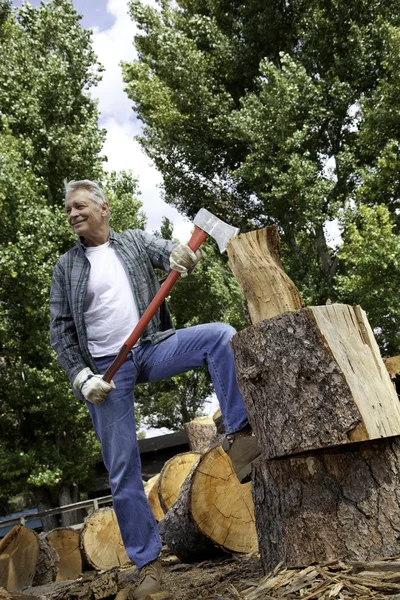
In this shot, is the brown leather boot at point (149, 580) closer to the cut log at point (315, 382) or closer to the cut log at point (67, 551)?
the cut log at point (315, 382)

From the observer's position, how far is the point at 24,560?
5.57m

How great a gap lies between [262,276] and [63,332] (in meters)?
1.19

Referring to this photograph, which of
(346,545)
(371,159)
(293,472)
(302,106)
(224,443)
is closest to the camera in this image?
(346,545)

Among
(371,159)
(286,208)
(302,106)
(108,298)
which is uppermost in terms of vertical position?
(302,106)

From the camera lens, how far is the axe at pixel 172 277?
292cm

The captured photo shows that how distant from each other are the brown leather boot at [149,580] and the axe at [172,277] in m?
0.99

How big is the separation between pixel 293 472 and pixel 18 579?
425 cm

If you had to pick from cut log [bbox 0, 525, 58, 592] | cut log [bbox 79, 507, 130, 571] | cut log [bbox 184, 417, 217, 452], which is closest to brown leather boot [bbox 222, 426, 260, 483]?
cut log [bbox 0, 525, 58, 592]

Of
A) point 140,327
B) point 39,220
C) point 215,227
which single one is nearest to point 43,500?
point 39,220

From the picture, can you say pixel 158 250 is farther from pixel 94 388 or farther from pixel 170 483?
pixel 170 483

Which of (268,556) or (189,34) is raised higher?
(189,34)

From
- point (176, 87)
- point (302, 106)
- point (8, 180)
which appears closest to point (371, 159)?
point (302, 106)

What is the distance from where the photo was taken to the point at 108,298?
3.17m

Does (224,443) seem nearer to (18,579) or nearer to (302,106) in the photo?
(18,579)
